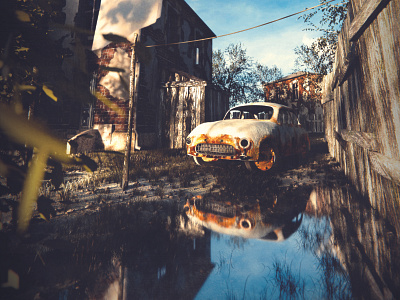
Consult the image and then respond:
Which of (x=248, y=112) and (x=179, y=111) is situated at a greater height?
(x=179, y=111)

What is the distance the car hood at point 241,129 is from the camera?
15.6ft

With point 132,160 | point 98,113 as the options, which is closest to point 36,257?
point 132,160

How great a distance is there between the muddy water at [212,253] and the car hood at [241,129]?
1666mm

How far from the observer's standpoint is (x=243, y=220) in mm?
2920

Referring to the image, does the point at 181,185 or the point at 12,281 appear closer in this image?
the point at 12,281

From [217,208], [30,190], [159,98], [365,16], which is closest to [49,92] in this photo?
[30,190]

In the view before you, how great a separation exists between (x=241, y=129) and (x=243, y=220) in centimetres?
232

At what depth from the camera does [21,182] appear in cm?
84

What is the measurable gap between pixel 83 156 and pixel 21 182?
0.74 ft

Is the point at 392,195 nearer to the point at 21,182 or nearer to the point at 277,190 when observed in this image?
the point at 277,190

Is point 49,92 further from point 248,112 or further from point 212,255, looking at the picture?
point 248,112

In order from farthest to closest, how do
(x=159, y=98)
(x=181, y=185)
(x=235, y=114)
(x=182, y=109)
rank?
(x=159, y=98), (x=182, y=109), (x=235, y=114), (x=181, y=185)

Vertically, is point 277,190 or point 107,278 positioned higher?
point 277,190

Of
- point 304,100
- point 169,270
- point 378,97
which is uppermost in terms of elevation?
point 304,100
